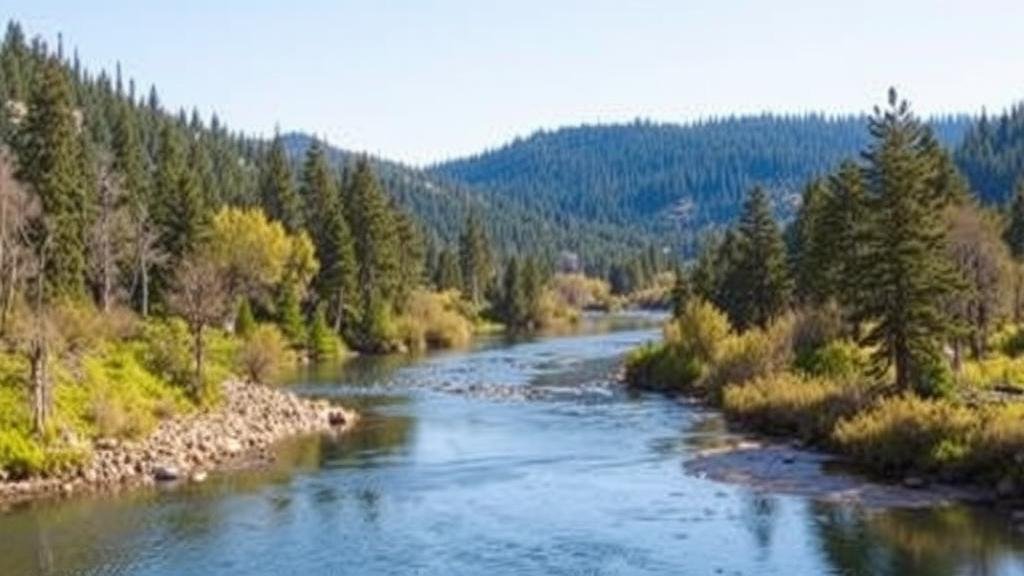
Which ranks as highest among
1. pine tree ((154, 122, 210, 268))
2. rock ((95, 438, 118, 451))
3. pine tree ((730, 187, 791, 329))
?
pine tree ((154, 122, 210, 268))

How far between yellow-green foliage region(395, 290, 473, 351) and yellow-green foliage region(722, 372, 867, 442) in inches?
2471

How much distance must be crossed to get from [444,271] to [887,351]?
119 metres

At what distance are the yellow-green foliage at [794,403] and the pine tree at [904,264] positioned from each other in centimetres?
260

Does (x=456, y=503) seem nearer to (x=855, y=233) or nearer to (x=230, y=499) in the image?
(x=230, y=499)

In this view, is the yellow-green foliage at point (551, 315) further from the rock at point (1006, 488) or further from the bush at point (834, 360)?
the rock at point (1006, 488)

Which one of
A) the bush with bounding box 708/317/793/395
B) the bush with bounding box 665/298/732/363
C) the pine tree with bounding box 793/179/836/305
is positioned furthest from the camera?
the pine tree with bounding box 793/179/836/305

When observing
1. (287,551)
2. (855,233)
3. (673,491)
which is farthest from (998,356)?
(287,551)

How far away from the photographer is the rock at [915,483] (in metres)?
47.2

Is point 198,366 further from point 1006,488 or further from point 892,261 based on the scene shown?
point 1006,488

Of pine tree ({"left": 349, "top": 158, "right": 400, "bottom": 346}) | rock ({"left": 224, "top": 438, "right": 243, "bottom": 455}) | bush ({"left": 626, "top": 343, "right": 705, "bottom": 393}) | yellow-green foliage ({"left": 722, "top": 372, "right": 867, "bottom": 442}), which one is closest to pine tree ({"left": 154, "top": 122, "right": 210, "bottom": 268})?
pine tree ({"left": 349, "top": 158, "right": 400, "bottom": 346})

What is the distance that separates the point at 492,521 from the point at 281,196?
321 feet

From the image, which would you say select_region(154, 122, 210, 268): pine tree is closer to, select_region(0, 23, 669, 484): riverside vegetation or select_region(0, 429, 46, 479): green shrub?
select_region(0, 23, 669, 484): riverside vegetation

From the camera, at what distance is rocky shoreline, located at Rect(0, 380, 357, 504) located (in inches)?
1938

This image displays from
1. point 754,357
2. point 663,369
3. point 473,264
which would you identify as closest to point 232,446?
point 754,357
